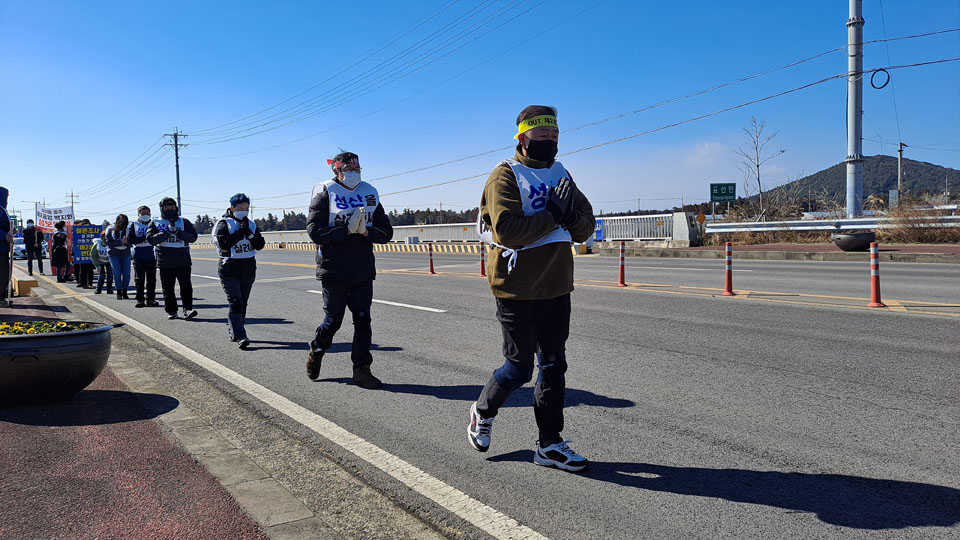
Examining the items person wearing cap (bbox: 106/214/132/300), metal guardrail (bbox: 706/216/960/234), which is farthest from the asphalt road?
metal guardrail (bbox: 706/216/960/234)

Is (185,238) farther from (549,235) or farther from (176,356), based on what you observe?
(549,235)

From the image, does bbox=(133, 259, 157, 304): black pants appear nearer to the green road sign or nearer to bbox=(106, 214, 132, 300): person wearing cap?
bbox=(106, 214, 132, 300): person wearing cap

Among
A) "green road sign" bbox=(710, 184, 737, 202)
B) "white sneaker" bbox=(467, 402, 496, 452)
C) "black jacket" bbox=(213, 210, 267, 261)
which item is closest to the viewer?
"white sneaker" bbox=(467, 402, 496, 452)

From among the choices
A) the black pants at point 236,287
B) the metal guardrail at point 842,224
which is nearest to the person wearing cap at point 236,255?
the black pants at point 236,287

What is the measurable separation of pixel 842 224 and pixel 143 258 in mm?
22169

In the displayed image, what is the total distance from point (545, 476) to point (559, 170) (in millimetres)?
1661

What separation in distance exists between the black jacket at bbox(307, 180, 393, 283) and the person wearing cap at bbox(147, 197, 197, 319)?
17.4 feet

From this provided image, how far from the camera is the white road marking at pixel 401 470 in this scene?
301cm

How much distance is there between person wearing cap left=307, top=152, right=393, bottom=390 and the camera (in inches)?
217

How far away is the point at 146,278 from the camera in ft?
40.6

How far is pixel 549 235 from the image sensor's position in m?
3.56

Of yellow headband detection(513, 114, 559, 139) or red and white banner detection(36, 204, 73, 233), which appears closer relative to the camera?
yellow headband detection(513, 114, 559, 139)

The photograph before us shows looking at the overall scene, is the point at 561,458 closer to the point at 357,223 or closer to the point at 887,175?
the point at 357,223

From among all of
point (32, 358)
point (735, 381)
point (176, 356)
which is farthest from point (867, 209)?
point (32, 358)
